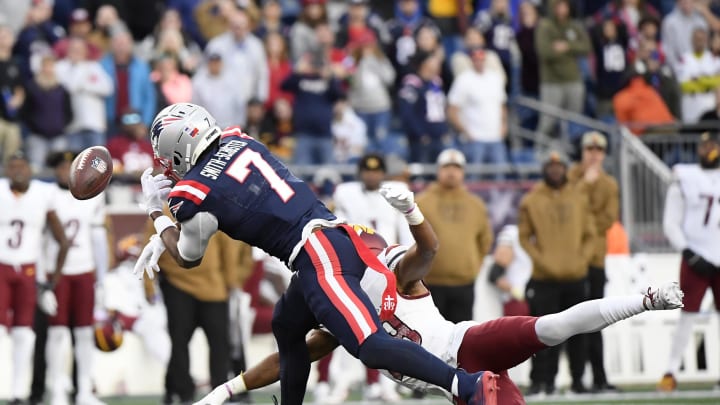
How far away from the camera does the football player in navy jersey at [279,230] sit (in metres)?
7.27

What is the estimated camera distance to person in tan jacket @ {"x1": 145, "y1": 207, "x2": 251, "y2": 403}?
11445 mm

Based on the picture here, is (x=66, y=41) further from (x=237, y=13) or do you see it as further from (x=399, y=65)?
(x=399, y=65)

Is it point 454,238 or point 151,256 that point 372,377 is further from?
point 151,256

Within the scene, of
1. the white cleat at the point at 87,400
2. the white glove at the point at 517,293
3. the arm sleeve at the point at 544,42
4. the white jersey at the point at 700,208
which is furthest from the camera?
the arm sleeve at the point at 544,42

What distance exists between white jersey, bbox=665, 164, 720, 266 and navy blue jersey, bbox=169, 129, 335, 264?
5.34 metres

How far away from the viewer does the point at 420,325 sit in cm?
790

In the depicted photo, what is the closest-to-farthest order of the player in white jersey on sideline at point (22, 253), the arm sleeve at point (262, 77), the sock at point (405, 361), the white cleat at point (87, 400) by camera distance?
1. the sock at point (405, 361)
2. the white cleat at point (87, 400)
3. the player in white jersey on sideline at point (22, 253)
4. the arm sleeve at point (262, 77)

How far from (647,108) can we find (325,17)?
12.3 ft

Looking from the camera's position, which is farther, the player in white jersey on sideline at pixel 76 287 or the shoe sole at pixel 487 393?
the player in white jersey on sideline at pixel 76 287

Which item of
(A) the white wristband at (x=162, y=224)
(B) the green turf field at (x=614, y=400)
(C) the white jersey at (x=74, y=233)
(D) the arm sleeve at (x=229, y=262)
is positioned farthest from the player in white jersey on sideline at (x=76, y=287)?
(A) the white wristband at (x=162, y=224)

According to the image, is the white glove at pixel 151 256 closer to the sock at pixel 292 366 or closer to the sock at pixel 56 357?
the sock at pixel 292 366

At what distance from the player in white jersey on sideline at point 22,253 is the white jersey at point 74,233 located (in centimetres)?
8

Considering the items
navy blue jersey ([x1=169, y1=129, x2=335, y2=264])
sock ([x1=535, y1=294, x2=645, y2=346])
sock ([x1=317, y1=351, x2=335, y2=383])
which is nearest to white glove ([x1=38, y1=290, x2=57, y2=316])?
sock ([x1=317, y1=351, x2=335, y2=383])

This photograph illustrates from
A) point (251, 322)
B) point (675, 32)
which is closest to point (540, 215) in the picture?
point (251, 322)
